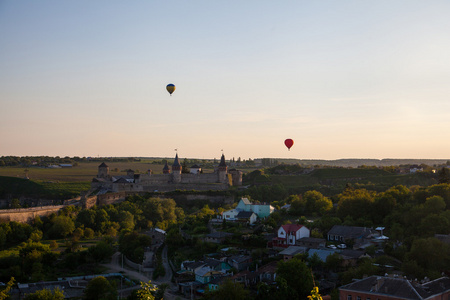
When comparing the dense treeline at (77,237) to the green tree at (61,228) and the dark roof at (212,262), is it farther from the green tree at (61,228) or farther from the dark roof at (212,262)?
the dark roof at (212,262)

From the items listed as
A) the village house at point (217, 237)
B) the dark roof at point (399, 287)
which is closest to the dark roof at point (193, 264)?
the village house at point (217, 237)

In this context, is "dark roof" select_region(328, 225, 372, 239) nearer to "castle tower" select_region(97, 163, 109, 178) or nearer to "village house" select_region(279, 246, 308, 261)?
"village house" select_region(279, 246, 308, 261)

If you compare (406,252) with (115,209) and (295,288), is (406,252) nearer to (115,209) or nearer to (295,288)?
(295,288)

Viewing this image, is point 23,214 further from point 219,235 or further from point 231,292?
point 231,292

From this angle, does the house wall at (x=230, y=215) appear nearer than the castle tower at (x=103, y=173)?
Yes

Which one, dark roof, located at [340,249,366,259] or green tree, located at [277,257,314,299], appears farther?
dark roof, located at [340,249,366,259]

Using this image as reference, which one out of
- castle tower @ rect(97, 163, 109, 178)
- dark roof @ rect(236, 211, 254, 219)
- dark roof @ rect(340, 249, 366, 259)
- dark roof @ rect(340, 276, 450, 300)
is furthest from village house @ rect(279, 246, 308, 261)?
castle tower @ rect(97, 163, 109, 178)
